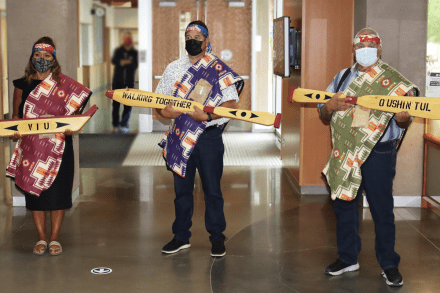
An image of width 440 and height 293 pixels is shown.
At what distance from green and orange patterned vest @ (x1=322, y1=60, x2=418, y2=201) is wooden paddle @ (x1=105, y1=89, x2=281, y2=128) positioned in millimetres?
425

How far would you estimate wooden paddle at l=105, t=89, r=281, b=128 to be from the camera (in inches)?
145

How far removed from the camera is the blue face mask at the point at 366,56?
3412 mm

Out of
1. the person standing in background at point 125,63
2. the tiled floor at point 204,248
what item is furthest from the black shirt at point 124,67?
the tiled floor at point 204,248

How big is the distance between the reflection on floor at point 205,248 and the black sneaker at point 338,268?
48 millimetres

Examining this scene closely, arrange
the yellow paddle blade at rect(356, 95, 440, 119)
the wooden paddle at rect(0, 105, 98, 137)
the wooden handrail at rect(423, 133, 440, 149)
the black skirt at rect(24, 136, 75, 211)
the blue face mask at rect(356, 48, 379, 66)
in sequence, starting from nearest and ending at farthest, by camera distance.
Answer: the yellow paddle blade at rect(356, 95, 440, 119) → the blue face mask at rect(356, 48, 379, 66) → the wooden paddle at rect(0, 105, 98, 137) → the black skirt at rect(24, 136, 75, 211) → the wooden handrail at rect(423, 133, 440, 149)

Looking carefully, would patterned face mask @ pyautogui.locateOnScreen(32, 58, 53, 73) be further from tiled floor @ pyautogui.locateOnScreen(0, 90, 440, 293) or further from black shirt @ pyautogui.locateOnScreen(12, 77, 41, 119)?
tiled floor @ pyautogui.locateOnScreen(0, 90, 440, 293)

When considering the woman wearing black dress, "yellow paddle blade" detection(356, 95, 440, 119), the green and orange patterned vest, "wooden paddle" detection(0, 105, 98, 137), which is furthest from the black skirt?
"yellow paddle blade" detection(356, 95, 440, 119)

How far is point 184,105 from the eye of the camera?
3.76m

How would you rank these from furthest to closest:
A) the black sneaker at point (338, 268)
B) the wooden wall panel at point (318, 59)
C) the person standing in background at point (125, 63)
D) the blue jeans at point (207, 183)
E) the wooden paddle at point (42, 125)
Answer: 1. the person standing in background at point (125, 63)
2. the wooden wall panel at point (318, 59)
3. the blue jeans at point (207, 183)
4. the wooden paddle at point (42, 125)
5. the black sneaker at point (338, 268)

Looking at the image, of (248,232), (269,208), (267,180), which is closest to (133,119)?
(267,180)

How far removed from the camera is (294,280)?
362 cm

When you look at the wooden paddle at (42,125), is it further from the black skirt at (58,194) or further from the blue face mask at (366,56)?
the blue face mask at (366,56)

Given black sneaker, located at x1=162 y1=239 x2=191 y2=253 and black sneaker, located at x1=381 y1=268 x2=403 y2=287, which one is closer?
black sneaker, located at x1=381 y1=268 x2=403 y2=287

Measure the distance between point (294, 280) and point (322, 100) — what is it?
1142 mm
